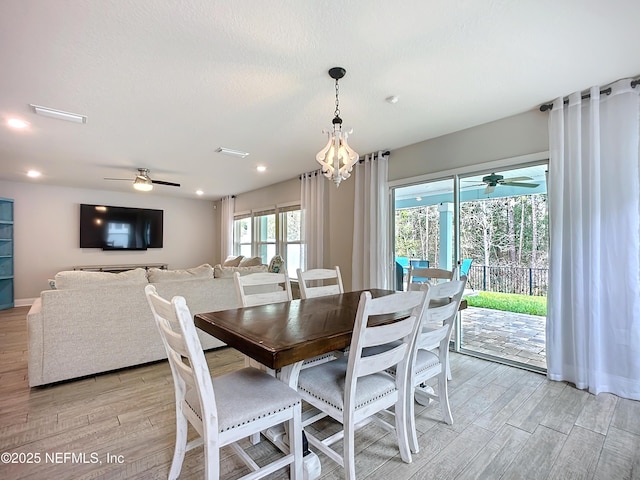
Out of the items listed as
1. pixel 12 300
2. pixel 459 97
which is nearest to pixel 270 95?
pixel 459 97

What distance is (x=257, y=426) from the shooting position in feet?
4.27

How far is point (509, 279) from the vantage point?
359cm

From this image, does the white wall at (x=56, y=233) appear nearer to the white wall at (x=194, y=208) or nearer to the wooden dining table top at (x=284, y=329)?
the white wall at (x=194, y=208)

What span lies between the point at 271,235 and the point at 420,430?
16.2 feet

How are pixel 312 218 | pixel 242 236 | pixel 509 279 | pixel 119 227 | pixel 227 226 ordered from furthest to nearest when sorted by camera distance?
1. pixel 227 226
2. pixel 242 236
3. pixel 119 227
4. pixel 312 218
5. pixel 509 279

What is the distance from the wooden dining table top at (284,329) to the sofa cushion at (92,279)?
157 cm

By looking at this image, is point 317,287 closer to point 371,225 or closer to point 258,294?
point 258,294

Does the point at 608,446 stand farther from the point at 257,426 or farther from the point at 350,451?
the point at 257,426

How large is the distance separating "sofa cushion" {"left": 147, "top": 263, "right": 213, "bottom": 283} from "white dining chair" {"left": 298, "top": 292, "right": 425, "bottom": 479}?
80.1 inches

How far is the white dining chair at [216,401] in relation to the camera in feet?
3.77

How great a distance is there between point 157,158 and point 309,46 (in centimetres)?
327

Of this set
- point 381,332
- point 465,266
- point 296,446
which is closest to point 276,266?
point 465,266

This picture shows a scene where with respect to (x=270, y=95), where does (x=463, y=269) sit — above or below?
below

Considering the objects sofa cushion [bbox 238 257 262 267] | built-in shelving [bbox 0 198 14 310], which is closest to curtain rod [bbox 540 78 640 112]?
sofa cushion [bbox 238 257 262 267]
